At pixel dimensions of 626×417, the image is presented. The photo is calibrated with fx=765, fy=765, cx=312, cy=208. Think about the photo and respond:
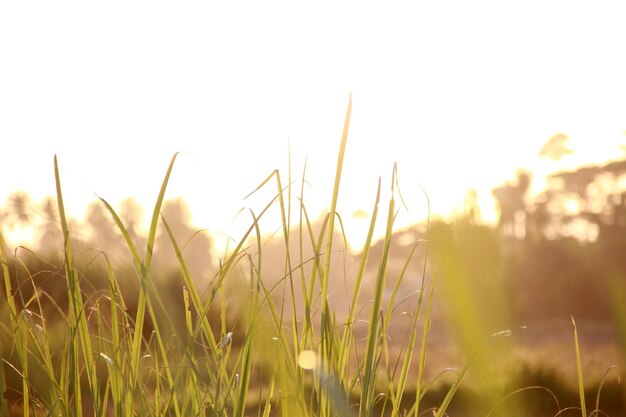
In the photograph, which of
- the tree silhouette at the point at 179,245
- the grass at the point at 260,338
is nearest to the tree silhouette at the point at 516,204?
the tree silhouette at the point at 179,245

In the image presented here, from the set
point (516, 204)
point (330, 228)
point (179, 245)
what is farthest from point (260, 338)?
point (516, 204)

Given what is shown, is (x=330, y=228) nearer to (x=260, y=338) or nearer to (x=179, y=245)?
(x=260, y=338)

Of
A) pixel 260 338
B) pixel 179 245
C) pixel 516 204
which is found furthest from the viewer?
pixel 516 204

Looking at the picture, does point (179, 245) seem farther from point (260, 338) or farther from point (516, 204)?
point (516, 204)

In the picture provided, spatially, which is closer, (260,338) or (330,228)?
(330,228)

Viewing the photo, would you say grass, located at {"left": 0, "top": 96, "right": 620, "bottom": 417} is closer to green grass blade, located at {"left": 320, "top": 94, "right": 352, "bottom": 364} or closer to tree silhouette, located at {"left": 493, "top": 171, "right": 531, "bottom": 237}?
green grass blade, located at {"left": 320, "top": 94, "right": 352, "bottom": 364}

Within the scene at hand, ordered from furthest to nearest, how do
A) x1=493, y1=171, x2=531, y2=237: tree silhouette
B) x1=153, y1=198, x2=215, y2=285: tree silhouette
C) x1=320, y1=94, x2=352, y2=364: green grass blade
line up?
x1=493, y1=171, x2=531, y2=237: tree silhouette, x1=153, y1=198, x2=215, y2=285: tree silhouette, x1=320, y1=94, x2=352, y2=364: green grass blade

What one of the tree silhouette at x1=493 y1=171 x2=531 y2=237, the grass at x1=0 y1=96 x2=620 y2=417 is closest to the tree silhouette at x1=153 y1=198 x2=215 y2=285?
the grass at x1=0 y1=96 x2=620 y2=417

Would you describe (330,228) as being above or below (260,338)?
above

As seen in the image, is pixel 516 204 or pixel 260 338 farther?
pixel 516 204

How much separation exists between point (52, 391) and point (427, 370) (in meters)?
4.91

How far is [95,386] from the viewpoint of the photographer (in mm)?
854

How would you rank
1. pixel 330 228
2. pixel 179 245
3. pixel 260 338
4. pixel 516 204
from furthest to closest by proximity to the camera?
1. pixel 516 204
2. pixel 179 245
3. pixel 260 338
4. pixel 330 228

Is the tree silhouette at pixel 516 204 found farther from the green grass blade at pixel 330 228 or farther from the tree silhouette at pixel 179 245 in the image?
the green grass blade at pixel 330 228
